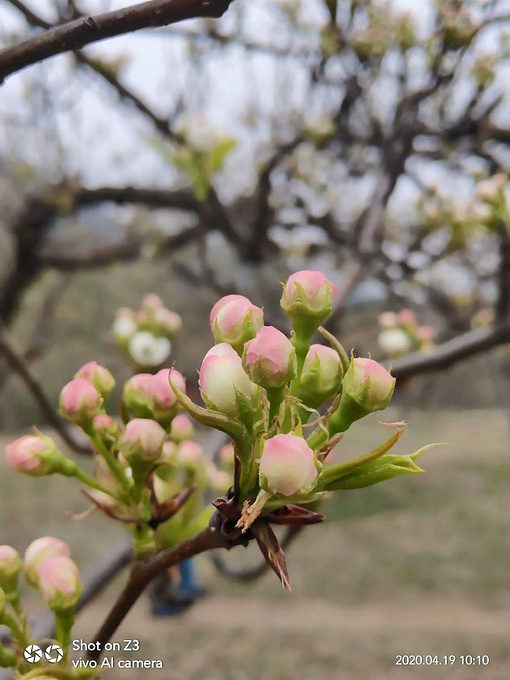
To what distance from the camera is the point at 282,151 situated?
5.96ft

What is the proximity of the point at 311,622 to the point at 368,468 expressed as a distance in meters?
2.22

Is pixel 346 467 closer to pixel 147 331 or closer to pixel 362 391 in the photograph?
pixel 362 391

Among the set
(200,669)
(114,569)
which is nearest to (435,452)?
(200,669)

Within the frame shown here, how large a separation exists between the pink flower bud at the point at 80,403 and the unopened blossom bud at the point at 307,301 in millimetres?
132

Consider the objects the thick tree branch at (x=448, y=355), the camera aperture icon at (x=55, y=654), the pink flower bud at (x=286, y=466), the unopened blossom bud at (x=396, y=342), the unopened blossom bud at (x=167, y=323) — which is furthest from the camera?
the unopened blossom bud at (x=396, y=342)

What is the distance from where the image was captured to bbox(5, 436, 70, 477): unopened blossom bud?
37cm

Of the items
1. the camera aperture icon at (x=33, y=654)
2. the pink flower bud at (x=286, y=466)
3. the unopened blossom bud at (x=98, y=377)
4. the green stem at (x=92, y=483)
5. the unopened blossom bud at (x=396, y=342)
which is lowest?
the unopened blossom bud at (x=396, y=342)

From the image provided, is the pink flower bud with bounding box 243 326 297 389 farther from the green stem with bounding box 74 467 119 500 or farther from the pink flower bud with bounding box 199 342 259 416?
the green stem with bounding box 74 467 119 500

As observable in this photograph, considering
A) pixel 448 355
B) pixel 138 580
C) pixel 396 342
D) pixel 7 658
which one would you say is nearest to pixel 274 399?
pixel 138 580

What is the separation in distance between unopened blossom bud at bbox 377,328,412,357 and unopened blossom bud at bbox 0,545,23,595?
0.99m

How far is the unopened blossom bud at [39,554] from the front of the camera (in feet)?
1.33

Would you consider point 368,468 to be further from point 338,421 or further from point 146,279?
point 146,279

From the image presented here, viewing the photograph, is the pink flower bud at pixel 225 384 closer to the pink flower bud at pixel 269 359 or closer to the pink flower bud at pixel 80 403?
the pink flower bud at pixel 269 359

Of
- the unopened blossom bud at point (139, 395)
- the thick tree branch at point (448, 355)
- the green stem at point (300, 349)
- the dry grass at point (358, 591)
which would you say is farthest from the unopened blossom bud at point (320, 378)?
the dry grass at point (358, 591)
